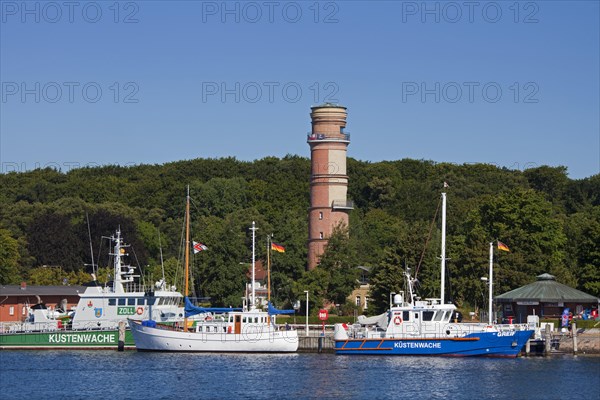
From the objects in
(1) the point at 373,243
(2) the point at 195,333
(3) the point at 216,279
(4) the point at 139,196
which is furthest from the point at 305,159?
(2) the point at 195,333

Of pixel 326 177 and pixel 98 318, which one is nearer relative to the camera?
pixel 98 318

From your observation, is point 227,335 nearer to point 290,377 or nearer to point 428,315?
point 428,315

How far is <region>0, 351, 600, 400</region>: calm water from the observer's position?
6047 centimetres

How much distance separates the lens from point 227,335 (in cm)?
7912

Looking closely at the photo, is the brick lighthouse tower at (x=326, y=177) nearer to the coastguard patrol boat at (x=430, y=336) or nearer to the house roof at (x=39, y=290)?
the house roof at (x=39, y=290)

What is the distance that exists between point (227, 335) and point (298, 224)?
1178 inches

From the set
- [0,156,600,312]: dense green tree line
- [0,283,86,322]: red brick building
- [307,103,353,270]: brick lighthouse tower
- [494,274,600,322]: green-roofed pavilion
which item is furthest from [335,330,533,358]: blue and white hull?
[0,283,86,322]: red brick building

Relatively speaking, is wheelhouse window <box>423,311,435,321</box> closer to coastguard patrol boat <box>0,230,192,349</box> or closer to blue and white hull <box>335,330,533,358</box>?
blue and white hull <box>335,330,533,358</box>

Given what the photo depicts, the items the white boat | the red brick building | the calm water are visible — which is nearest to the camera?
the calm water

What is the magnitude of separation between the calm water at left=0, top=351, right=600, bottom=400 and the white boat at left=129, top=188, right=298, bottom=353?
1.11 m

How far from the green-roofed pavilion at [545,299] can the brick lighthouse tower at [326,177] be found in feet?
68.6

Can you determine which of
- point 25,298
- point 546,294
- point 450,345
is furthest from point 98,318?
point 546,294

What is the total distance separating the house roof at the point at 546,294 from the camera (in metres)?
84.4

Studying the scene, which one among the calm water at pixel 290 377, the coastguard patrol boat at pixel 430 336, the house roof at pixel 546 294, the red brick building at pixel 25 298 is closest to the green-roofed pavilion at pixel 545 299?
the house roof at pixel 546 294
